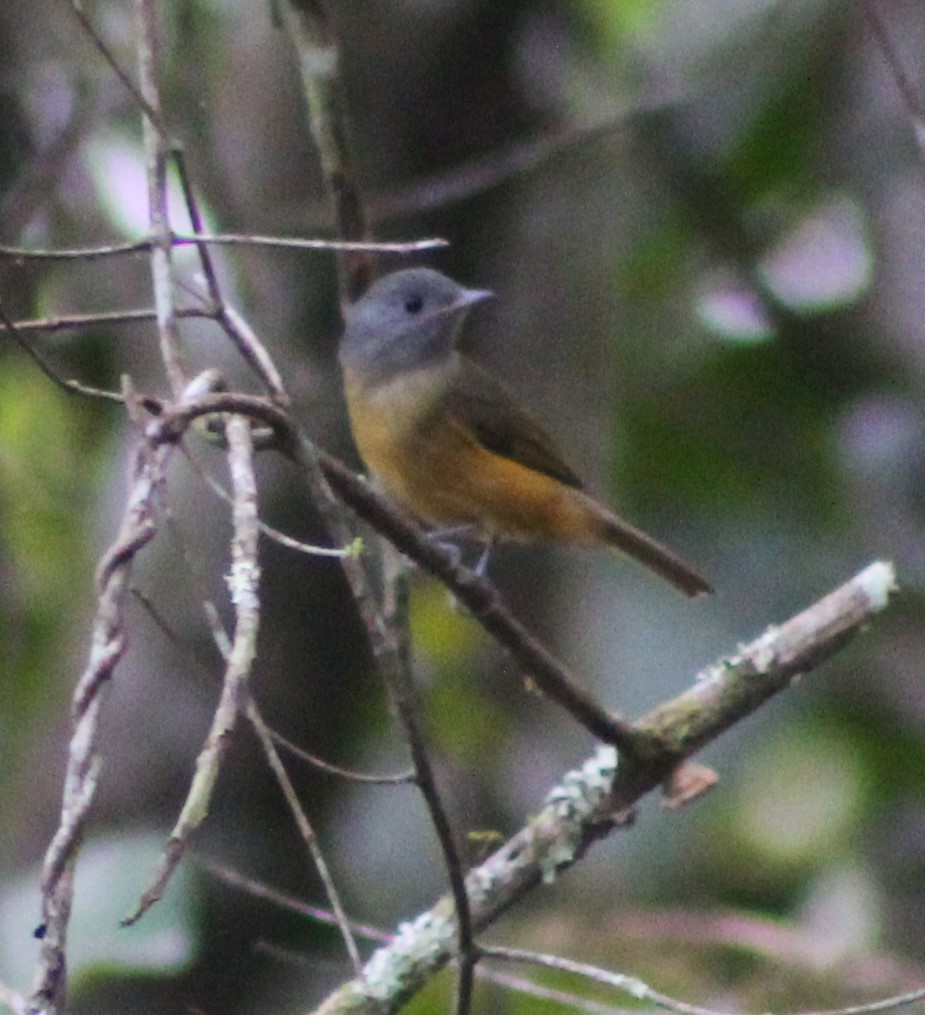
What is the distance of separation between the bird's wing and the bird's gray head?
0.16 metres

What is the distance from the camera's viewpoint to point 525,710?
5.98 metres

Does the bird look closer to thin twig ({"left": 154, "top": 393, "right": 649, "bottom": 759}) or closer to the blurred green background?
the blurred green background

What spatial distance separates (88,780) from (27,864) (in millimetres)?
3222

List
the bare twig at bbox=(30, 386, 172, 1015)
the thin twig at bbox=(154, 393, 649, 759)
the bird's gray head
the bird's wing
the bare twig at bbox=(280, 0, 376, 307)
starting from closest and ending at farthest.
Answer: the bare twig at bbox=(30, 386, 172, 1015), the thin twig at bbox=(154, 393, 649, 759), the bare twig at bbox=(280, 0, 376, 307), the bird's gray head, the bird's wing

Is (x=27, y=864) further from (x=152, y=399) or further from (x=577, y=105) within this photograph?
(x=577, y=105)

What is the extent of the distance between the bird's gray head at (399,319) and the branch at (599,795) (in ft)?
5.52

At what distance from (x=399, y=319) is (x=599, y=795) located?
205 centimetres

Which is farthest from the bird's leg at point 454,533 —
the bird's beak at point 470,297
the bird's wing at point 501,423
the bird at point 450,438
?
the bird's beak at point 470,297

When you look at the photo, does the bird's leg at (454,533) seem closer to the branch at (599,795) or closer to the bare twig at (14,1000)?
the branch at (599,795)

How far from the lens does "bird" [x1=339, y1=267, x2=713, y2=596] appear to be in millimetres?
4887

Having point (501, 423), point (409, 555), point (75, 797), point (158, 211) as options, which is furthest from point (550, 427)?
point (75, 797)

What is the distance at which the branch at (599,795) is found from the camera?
2984 mm

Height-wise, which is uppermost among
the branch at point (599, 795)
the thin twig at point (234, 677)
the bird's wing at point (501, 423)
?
the bird's wing at point (501, 423)

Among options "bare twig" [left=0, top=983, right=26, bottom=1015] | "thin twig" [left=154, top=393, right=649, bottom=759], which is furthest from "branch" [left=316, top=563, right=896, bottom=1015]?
"bare twig" [left=0, top=983, right=26, bottom=1015]
